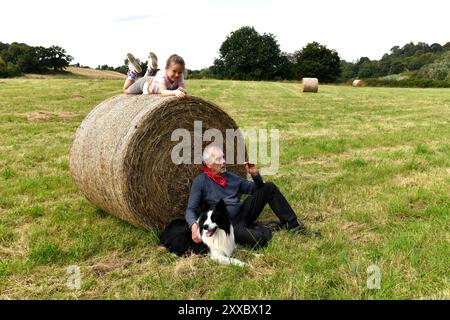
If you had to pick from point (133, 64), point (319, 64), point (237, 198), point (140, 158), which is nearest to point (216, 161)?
point (237, 198)

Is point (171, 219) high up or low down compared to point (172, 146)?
down

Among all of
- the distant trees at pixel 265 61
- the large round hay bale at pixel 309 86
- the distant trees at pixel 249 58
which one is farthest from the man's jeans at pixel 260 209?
the distant trees at pixel 249 58

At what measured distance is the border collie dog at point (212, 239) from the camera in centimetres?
424

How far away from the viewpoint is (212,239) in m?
4.32

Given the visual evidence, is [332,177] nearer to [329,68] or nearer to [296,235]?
[296,235]

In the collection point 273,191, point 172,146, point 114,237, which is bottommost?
point 114,237

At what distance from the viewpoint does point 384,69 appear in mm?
79750

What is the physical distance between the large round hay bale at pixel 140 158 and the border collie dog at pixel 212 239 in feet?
2.10

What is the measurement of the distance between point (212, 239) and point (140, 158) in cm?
132

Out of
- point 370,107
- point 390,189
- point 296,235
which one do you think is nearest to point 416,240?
point 296,235

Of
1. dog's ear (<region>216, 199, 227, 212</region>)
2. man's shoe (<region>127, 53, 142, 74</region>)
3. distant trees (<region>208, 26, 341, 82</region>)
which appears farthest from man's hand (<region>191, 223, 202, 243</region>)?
distant trees (<region>208, 26, 341, 82</region>)

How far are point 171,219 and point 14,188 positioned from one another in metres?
2.76

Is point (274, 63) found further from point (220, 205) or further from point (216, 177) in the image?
point (220, 205)

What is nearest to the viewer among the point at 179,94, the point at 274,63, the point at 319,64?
the point at 179,94
